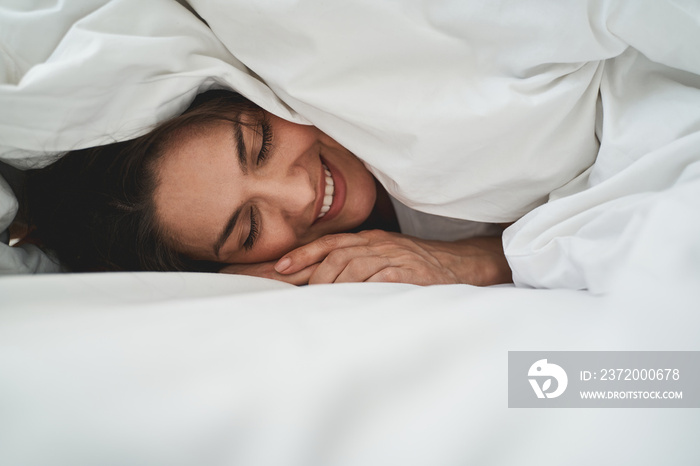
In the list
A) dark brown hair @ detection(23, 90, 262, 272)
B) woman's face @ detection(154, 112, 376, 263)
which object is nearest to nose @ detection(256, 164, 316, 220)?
woman's face @ detection(154, 112, 376, 263)

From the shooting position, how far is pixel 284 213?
80cm

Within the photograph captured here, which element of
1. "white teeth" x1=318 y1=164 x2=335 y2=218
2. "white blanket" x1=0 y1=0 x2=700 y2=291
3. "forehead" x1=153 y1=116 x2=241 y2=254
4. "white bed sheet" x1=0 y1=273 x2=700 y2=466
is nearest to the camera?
"white bed sheet" x1=0 y1=273 x2=700 y2=466

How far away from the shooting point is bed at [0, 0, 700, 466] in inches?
16.5

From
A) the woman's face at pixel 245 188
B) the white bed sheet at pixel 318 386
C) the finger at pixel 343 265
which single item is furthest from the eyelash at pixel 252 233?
the white bed sheet at pixel 318 386

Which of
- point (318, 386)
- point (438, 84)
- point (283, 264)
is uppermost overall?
point (438, 84)

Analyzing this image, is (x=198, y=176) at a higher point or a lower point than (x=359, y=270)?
higher

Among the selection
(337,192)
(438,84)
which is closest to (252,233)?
(337,192)

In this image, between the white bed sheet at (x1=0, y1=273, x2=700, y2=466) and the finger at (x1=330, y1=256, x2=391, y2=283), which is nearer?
the white bed sheet at (x1=0, y1=273, x2=700, y2=466)

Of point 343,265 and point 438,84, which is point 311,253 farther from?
point 438,84

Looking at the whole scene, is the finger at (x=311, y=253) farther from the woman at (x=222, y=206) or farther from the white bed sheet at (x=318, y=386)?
the white bed sheet at (x=318, y=386)

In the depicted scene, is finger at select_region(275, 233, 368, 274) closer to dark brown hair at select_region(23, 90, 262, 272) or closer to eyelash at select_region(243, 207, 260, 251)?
eyelash at select_region(243, 207, 260, 251)

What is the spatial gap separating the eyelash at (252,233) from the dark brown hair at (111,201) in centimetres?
13

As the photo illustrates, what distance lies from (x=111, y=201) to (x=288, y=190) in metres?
0.29

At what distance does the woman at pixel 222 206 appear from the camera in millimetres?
736
